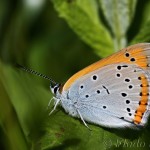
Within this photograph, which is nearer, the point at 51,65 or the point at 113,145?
the point at 113,145

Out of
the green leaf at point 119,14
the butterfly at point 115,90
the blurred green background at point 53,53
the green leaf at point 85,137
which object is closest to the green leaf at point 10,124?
the blurred green background at point 53,53

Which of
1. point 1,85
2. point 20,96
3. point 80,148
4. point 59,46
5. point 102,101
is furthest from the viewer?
point 59,46

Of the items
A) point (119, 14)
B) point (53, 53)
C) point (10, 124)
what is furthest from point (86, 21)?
point (10, 124)

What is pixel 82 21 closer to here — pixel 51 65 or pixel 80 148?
pixel 51 65

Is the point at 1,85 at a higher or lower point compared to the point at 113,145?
higher

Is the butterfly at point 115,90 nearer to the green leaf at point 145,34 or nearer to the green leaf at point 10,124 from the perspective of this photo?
the green leaf at point 145,34

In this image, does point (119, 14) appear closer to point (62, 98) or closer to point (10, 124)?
point (62, 98)

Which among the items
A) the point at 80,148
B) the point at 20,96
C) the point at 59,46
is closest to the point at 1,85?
the point at 80,148
